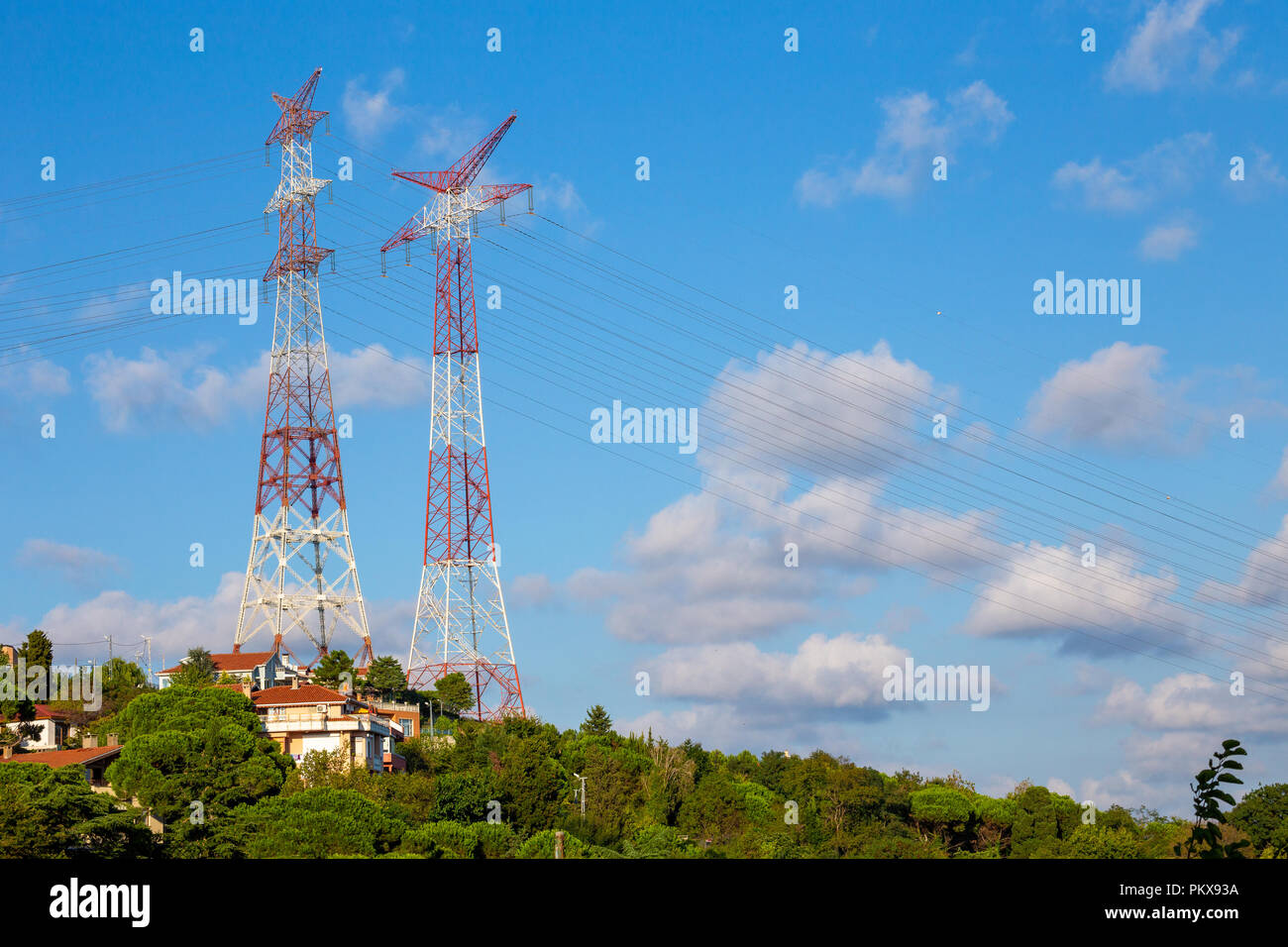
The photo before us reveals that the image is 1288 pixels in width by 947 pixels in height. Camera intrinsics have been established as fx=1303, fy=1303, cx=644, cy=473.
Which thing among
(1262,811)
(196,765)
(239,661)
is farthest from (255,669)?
(1262,811)

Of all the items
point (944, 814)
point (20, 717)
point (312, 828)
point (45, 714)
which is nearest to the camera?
point (312, 828)

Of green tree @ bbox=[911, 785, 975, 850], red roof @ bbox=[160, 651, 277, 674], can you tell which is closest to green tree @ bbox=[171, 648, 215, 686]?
red roof @ bbox=[160, 651, 277, 674]

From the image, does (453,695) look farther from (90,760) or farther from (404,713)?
(90,760)

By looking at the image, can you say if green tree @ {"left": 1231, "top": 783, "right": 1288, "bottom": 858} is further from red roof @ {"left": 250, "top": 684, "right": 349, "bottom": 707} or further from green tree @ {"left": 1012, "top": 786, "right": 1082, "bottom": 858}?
red roof @ {"left": 250, "top": 684, "right": 349, "bottom": 707}

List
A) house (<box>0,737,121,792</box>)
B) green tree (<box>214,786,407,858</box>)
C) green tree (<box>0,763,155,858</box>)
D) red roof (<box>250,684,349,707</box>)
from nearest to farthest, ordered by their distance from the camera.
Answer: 1. green tree (<box>0,763,155,858</box>)
2. green tree (<box>214,786,407,858</box>)
3. house (<box>0,737,121,792</box>)
4. red roof (<box>250,684,349,707</box>)
